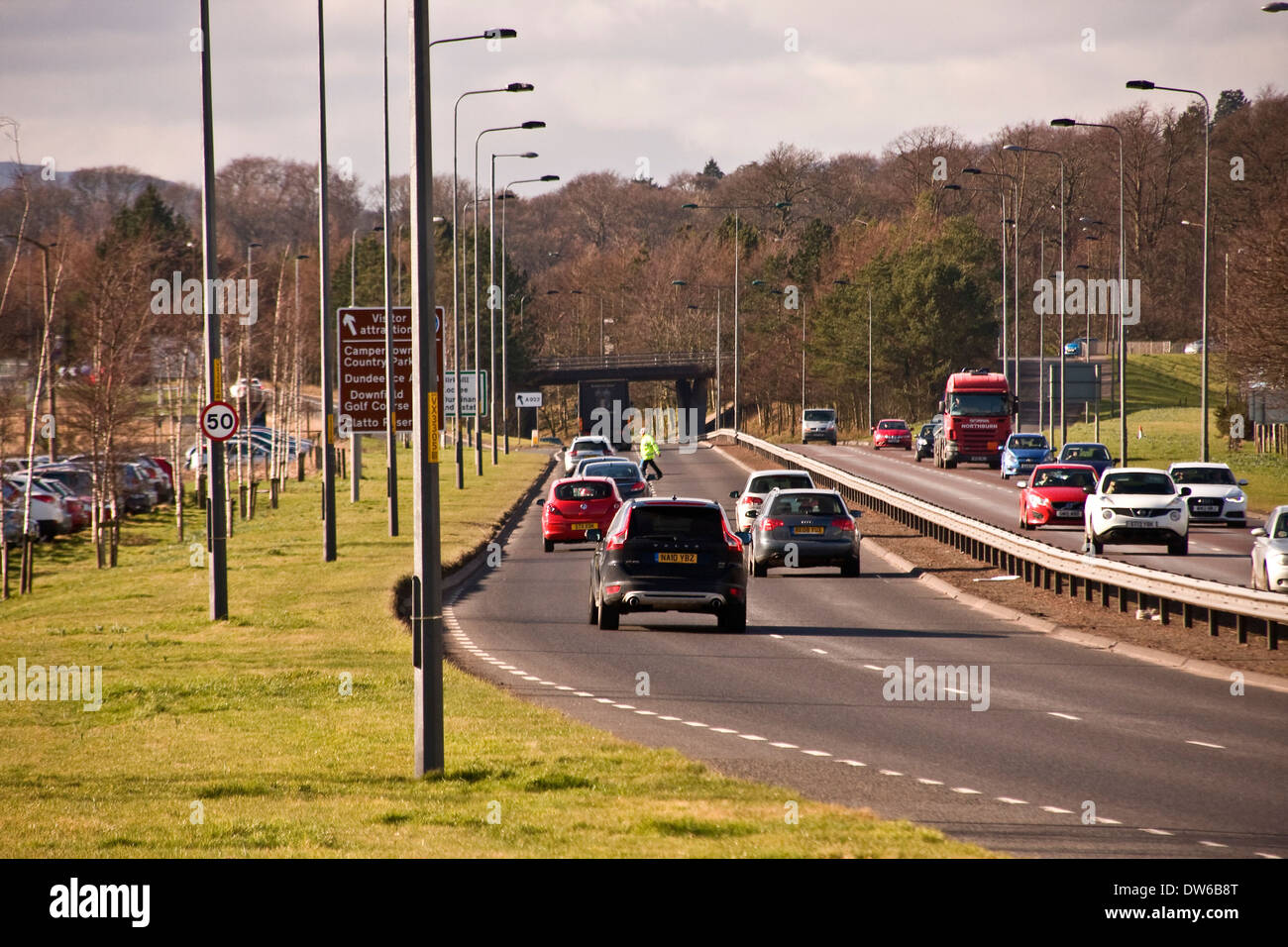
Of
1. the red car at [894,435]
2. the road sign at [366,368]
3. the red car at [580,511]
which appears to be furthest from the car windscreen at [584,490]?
the red car at [894,435]

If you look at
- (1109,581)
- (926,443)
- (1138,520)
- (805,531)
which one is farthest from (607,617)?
(926,443)

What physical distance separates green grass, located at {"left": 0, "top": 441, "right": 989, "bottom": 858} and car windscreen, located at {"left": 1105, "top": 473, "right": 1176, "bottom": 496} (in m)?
16.7

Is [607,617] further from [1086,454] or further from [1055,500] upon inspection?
[1086,454]

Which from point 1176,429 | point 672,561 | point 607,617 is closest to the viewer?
point 672,561

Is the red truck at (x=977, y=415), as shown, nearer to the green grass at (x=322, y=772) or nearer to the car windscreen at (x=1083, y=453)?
the car windscreen at (x=1083, y=453)

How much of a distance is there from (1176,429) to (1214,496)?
57156 millimetres

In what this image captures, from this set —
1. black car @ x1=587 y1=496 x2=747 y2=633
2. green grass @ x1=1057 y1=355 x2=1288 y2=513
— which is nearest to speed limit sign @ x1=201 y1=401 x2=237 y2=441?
black car @ x1=587 y1=496 x2=747 y2=633

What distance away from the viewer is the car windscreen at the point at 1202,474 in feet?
134

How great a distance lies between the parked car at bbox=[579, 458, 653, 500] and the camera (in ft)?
136

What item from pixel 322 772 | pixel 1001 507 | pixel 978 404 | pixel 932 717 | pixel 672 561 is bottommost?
pixel 1001 507

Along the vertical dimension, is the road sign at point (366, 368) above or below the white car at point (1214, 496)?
above

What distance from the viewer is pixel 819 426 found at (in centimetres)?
9631

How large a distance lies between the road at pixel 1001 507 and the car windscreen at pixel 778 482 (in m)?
4.49

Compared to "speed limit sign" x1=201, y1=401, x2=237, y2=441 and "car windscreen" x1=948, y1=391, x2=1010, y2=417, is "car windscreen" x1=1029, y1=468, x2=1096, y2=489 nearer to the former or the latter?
"speed limit sign" x1=201, y1=401, x2=237, y2=441
